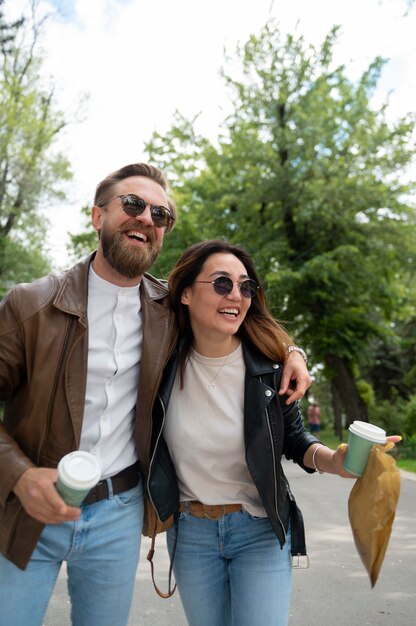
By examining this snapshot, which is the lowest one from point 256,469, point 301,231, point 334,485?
point 334,485

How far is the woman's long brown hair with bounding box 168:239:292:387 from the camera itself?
9.10 feet

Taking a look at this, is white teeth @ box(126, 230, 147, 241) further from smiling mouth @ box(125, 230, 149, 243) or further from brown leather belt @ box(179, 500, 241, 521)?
brown leather belt @ box(179, 500, 241, 521)

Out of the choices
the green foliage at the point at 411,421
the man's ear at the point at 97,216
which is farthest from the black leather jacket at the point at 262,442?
the green foliage at the point at 411,421

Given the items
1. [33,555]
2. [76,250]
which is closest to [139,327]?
[33,555]

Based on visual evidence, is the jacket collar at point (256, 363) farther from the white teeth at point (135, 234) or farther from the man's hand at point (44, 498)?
the man's hand at point (44, 498)

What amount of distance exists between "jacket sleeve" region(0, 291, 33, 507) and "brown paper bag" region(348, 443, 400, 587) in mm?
1278

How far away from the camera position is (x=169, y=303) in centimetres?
286

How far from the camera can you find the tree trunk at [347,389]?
18.0 metres

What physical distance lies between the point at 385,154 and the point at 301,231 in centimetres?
338

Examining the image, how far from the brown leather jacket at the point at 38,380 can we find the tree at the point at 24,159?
58.2 feet

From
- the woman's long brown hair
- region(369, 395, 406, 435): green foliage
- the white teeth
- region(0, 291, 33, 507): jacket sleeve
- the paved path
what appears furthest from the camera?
region(369, 395, 406, 435): green foliage

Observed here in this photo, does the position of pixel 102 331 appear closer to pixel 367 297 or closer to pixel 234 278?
pixel 234 278

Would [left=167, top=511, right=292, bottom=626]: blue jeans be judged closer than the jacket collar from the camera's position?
Yes

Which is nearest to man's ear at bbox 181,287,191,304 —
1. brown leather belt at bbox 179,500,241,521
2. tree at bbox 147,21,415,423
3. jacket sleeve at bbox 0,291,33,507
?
jacket sleeve at bbox 0,291,33,507
